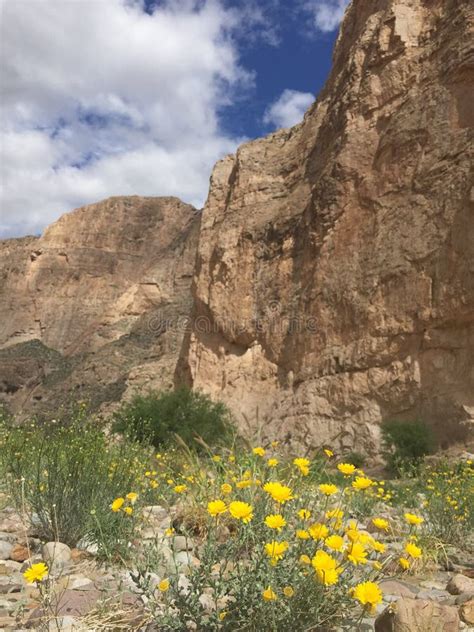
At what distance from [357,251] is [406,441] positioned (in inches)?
232

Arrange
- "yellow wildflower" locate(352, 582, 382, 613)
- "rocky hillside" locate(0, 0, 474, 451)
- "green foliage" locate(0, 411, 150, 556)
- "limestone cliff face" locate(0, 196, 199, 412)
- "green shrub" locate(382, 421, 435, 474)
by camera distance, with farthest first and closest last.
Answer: "limestone cliff face" locate(0, 196, 199, 412) → "rocky hillside" locate(0, 0, 474, 451) → "green shrub" locate(382, 421, 435, 474) → "green foliage" locate(0, 411, 150, 556) → "yellow wildflower" locate(352, 582, 382, 613)

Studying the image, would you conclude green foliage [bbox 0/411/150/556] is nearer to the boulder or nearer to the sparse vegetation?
the sparse vegetation

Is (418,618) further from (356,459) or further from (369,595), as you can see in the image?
(356,459)

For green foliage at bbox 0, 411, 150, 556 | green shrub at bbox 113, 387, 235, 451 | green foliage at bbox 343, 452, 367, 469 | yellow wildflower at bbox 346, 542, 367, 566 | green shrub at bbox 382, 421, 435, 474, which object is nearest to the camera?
yellow wildflower at bbox 346, 542, 367, 566

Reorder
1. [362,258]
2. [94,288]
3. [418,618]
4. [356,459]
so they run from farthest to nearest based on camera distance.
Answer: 1. [94,288]
2. [362,258]
3. [356,459]
4. [418,618]

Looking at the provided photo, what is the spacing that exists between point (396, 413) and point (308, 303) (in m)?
4.70

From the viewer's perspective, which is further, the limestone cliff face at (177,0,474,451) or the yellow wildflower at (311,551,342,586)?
the limestone cliff face at (177,0,474,451)

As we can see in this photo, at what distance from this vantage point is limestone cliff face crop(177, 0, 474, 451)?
1239 centimetres

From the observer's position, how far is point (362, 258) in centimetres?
1465

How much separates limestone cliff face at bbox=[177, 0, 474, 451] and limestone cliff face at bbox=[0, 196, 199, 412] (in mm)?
21009

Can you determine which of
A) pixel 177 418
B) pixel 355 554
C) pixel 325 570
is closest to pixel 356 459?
pixel 177 418

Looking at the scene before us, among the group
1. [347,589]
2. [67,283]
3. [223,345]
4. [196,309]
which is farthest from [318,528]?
[67,283]

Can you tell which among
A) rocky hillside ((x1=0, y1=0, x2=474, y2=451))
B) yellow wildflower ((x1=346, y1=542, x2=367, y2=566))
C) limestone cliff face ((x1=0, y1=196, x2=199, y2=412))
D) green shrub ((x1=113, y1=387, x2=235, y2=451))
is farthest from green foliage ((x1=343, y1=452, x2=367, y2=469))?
limestone cliff face ((x1=0, y1=196, x2=199, y2=412))

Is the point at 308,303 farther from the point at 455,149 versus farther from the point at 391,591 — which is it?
the point at 391,591
